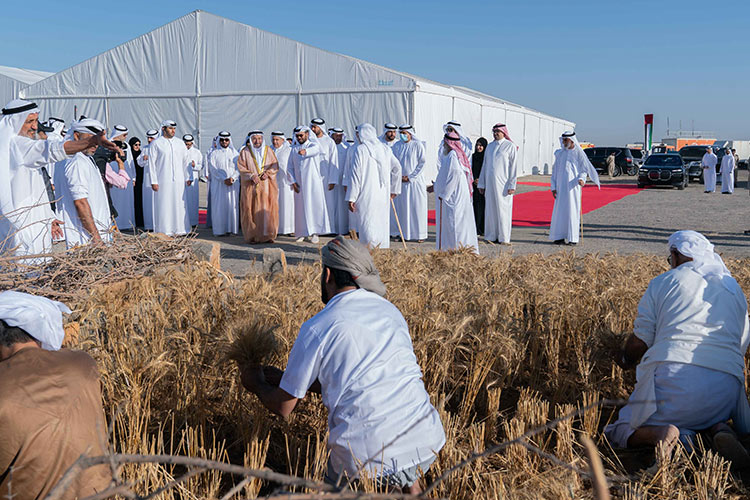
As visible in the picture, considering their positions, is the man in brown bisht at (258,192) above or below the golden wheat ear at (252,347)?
above

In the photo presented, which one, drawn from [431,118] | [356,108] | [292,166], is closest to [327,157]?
[292,166]

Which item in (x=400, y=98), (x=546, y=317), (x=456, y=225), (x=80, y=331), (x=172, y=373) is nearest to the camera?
(x=172, y=373)

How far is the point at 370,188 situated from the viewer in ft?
32.0

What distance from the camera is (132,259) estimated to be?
5383mm

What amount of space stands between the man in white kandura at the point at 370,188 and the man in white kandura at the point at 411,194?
8.94 ft

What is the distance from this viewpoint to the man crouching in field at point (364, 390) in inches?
102

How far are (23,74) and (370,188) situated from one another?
99.4ft

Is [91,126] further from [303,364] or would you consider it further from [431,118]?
[431,118]

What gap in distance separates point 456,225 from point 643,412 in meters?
6.20

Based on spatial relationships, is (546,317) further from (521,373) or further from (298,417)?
(298,417)

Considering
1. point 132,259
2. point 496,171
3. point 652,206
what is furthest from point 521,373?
point 652,206

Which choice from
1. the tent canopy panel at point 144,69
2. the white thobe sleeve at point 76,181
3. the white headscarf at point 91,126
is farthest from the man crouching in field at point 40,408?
the tent canopy panel at point 144,69

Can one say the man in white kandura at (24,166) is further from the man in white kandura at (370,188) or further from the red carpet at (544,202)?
the red carpet at (544,202)

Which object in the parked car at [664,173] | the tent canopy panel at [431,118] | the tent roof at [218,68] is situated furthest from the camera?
the parked car at [664,173]
